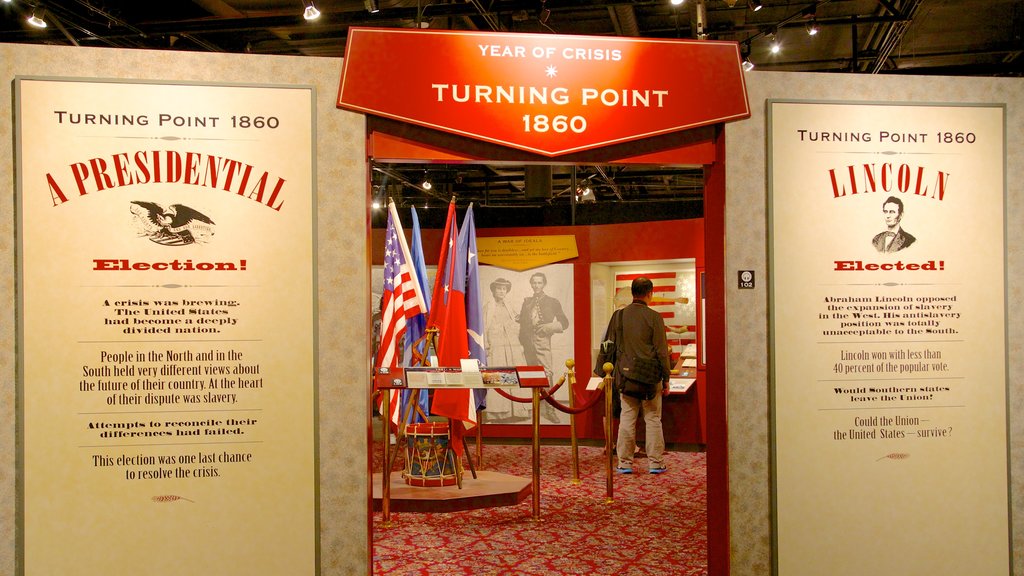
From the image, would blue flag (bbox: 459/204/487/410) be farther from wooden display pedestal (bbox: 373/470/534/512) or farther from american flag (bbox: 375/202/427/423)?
wooden display pedestal (bbox: 373/470/534/512)

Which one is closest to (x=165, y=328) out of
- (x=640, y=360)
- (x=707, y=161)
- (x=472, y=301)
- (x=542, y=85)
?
(x=542, y=85)

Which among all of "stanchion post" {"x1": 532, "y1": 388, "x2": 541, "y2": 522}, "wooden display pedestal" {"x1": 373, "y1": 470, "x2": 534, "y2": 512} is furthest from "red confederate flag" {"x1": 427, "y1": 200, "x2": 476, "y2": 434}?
"stanchion post" {"x1": 532, "y1": 388, "x2": 541, "y2": 522}

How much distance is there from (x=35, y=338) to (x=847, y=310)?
364cm

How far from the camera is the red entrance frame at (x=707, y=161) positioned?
12.3 feet

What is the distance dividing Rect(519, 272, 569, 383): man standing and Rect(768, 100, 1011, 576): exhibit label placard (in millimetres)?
5332

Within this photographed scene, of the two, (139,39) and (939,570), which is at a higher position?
(139,39)

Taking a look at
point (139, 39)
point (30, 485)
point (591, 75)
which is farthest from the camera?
point (139, 39)

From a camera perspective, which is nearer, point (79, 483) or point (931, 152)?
point (79, 483)

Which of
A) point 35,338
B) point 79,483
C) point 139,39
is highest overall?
point 139,39

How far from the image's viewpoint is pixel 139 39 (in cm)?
782

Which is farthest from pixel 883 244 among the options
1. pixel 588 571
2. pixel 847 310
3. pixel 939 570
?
pixel 588 571

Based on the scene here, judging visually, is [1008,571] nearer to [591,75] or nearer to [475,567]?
[475,567]

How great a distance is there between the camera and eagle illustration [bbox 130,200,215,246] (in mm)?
3521

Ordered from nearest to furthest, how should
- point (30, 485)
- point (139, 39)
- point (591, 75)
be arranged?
point (30, 485) → point (591, 75) → point (139, 39)
